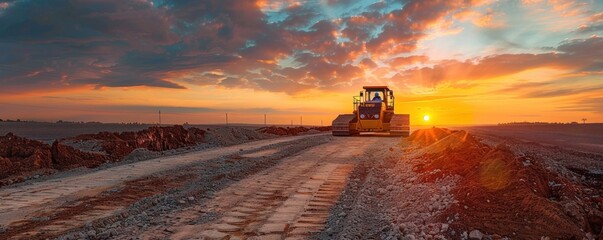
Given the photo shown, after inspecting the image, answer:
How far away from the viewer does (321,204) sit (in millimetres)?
9047

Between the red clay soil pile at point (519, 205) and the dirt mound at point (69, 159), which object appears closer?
the red clay soil pile at point (519, 205)

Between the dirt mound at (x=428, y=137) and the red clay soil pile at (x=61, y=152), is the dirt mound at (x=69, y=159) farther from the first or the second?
the dirt mound at (x=428, y=137)

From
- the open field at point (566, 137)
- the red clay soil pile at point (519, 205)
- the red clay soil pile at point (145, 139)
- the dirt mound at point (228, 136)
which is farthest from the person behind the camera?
the open field at point (566, 137)

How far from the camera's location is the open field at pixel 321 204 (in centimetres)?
686

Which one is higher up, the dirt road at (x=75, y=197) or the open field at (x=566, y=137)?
the open field at (x=566, y=137)

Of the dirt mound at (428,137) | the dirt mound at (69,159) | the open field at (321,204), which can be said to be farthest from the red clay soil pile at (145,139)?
the dirt mound at (428,137)

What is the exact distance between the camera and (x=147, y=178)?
42.1ft

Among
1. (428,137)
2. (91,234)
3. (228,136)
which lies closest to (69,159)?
(91,234)

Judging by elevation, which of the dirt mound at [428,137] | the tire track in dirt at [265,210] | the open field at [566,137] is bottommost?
the tire track in dirt at [265,210]

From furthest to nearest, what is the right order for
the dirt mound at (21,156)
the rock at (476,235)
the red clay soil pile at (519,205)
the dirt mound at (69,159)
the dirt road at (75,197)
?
the dirt mound at (69,159)
the dirt mound at (21,156)
the dirt road at (75,197)
the red clay soil pile at (519,205)
the rock at (476,235)

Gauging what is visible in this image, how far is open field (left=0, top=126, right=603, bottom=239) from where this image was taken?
22.5 feet

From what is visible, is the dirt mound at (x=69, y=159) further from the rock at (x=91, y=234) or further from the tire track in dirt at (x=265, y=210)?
the rock at (x=91, y=234)

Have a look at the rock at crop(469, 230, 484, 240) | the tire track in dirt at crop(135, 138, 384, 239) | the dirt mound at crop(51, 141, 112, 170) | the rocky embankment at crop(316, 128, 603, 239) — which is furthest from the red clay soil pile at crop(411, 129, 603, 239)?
the dirt mound at crop(51, 141, 112, 170)

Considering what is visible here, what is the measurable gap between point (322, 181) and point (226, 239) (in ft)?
18.1
